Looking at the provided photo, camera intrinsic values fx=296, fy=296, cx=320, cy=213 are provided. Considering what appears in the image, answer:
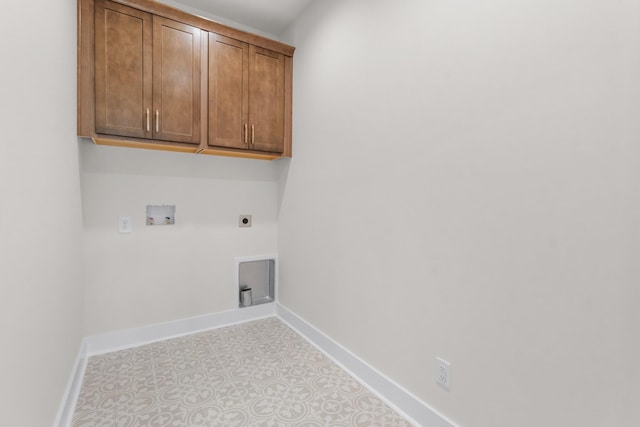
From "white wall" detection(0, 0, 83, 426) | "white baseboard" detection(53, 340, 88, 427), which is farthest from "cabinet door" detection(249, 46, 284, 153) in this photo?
"white baseboard" detection(53, 340, 88, 427)

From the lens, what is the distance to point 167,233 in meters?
2.49

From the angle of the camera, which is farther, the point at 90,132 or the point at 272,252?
the point at 272,252

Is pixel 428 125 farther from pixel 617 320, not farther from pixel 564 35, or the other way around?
pixel 617 320

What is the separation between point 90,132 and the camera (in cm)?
190

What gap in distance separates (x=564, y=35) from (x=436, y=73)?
1.71 ft

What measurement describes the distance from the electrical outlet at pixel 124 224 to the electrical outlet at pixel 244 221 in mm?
872

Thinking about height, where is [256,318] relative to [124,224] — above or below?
below

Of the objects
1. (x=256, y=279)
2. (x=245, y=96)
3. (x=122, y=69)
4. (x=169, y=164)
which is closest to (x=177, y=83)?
(x=122, y=69)

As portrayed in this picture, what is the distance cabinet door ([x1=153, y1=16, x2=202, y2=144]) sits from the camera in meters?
2.11

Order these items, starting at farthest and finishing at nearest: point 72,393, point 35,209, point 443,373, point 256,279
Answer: point 256,279, point 72,393, point 443,373, point 35,209

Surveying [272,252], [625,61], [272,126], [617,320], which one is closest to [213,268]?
[272,252]

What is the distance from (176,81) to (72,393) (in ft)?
6.79

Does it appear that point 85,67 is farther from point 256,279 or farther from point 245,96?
point 256,279

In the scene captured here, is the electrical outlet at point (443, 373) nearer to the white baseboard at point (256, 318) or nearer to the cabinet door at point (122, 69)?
the white baseboard at point (256, 318)
